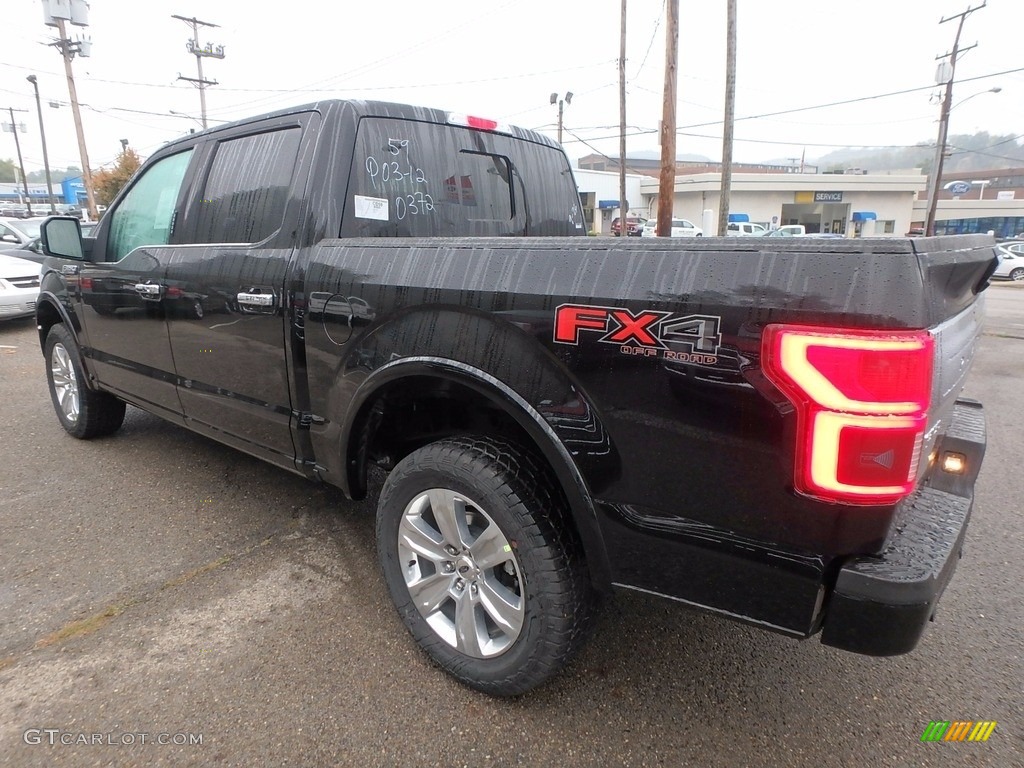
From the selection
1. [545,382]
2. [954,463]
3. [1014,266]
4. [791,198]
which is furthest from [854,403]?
[791,198]

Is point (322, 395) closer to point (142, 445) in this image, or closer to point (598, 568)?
point (598, 568)

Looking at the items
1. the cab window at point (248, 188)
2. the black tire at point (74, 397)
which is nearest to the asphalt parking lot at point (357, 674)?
the black tire at point (74, 397)

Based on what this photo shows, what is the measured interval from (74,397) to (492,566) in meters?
3.87

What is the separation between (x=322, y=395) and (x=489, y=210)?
1.24 metres

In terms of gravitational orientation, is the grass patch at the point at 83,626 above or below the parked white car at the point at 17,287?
below

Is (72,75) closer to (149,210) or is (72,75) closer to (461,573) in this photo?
(149,210)

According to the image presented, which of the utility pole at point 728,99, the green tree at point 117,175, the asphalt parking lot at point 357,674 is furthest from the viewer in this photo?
the green tree at point 117,175

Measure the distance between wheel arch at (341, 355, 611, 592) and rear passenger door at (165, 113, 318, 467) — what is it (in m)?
0.43

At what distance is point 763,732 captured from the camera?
2002 millimetres

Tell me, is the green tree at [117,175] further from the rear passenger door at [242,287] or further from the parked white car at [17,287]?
the rear passenger door at [242,287]

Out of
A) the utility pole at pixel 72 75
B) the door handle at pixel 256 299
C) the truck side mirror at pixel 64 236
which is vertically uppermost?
the utility pole at pixel 72 75

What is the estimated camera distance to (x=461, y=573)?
2.13 metres

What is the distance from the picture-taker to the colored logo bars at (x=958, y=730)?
6.49 ft

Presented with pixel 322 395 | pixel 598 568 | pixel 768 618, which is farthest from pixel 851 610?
pixel 322 395
